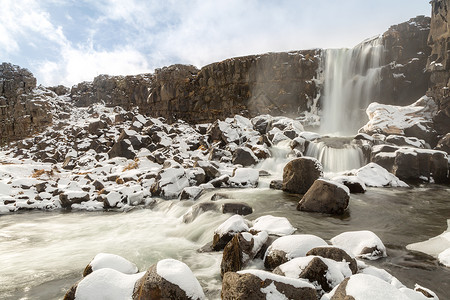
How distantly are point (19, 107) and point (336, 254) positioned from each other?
4933cm

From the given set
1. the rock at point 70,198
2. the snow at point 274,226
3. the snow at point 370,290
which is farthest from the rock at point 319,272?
the rock at point 70,198

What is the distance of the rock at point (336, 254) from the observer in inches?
155

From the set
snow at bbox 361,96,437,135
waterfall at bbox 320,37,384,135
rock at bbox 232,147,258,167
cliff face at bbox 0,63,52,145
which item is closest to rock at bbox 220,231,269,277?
rock at bbox 232,147,258,167

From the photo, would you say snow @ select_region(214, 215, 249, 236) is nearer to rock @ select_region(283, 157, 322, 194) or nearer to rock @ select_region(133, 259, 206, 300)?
rock @ select_region(133, 259, 206, 300)

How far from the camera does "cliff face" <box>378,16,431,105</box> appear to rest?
78.8 feet

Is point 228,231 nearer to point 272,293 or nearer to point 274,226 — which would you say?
point 274,226

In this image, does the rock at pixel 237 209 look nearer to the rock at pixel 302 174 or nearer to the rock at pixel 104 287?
the rock at pixel 302 174

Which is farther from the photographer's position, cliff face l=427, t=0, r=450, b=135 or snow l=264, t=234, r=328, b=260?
cliff face l=427, t=0, r=450, b=135

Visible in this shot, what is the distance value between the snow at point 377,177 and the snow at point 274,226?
819 cm

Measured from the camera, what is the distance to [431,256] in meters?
5.17

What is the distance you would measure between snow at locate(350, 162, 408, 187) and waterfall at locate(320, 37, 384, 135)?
14665 mm

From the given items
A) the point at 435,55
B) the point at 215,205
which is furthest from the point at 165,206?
the point at 435,55

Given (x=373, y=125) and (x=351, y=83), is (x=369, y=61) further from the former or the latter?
(x=373, y=125)

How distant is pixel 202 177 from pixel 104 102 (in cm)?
4137
